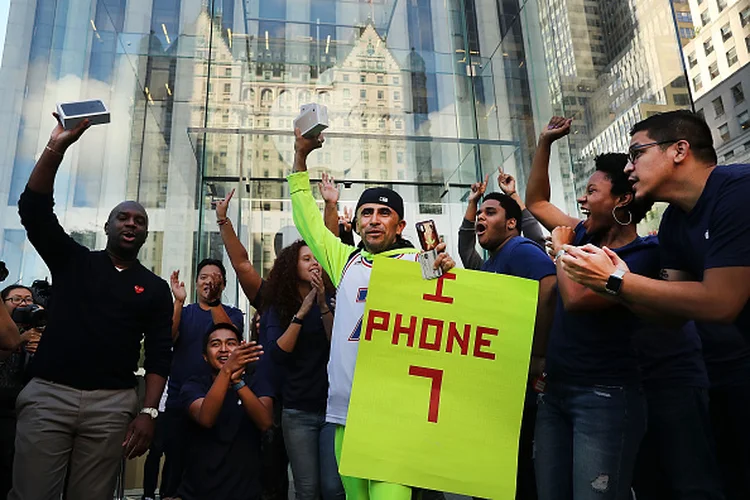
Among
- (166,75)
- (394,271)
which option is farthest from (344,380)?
(166,75)

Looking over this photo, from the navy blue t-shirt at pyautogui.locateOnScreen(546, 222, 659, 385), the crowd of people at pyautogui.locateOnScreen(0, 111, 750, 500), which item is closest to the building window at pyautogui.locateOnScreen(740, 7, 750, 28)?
the crowd of people at pyautogui.locateOnScreen(0, 111, 750, 500)

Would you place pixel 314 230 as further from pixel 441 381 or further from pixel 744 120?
pixel 744 120

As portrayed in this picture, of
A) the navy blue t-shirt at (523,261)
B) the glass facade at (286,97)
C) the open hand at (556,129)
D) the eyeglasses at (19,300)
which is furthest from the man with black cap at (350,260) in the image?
the glass facade at (286,97)

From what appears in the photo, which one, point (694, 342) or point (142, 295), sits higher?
point (142, 295)

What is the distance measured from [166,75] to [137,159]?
4.10 feet

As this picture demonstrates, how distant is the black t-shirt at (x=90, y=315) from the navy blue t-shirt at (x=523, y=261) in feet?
6.04

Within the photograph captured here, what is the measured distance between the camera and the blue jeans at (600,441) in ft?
6.36

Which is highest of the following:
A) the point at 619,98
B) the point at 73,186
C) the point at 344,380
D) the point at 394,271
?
the point at 619,98

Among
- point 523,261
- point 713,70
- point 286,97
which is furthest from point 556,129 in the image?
point 713,70

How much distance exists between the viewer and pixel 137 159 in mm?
7418

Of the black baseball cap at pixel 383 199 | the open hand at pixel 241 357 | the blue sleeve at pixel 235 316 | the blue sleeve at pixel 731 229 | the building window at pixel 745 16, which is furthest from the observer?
the building window at pixel 745 16

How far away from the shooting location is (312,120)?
2.67 meters

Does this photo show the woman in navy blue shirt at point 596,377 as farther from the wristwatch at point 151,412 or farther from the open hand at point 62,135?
the open hand at point 62,135

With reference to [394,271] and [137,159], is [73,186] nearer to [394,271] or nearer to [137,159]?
[137,159]
